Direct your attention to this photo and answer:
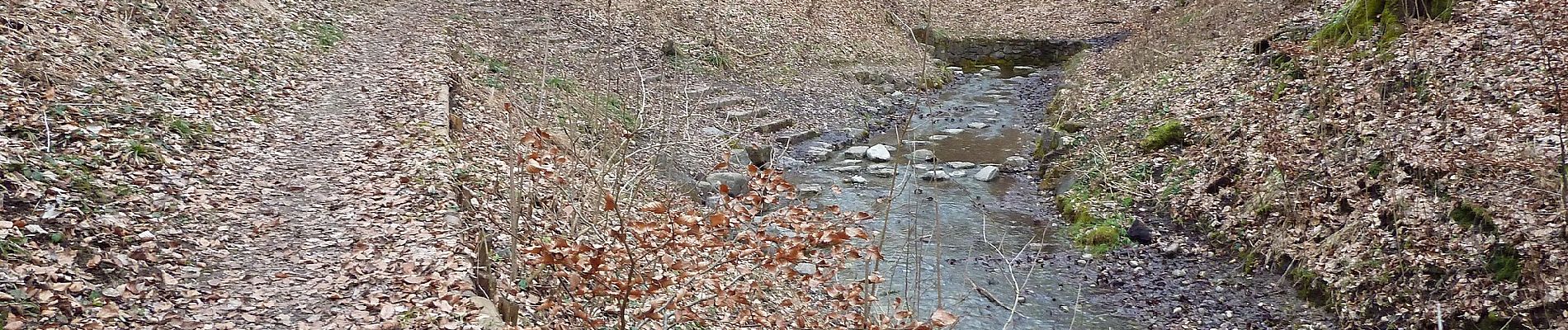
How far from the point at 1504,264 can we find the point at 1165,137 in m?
5.43

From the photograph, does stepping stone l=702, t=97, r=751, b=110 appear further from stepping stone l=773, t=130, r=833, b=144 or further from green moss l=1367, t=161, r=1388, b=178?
green moss l=1367, t=161, r=1388, b=178

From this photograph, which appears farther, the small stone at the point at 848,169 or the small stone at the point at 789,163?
the small stone at the point at 789,163

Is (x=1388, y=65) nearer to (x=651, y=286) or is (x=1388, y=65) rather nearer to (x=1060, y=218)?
(x=1060, y=218)

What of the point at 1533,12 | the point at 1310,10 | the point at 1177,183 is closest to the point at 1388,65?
the point at 1533,12

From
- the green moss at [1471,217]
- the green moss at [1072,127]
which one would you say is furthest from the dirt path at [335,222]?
the green moss at [1072,127]

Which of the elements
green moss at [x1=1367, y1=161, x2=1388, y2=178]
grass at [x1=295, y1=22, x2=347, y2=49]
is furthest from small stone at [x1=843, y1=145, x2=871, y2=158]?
grass at [x1=295, y1=22, x2=347, y2=49]

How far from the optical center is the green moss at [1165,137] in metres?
11.8

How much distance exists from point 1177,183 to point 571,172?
22.7 feet

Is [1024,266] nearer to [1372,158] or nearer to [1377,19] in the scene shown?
[1372,158]

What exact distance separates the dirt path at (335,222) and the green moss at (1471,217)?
7.35m

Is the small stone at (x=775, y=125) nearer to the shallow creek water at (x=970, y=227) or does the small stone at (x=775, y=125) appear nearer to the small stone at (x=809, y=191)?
the shallow creek water at (x=970, y=227)

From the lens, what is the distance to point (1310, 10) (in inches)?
574

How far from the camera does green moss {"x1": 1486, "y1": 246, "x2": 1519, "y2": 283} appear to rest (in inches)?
257

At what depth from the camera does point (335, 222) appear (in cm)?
669
